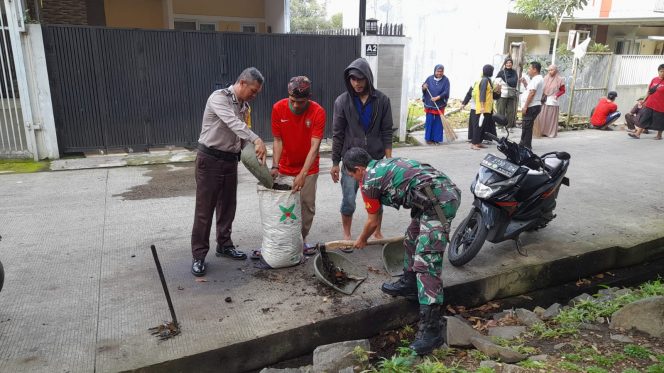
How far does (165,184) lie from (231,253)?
3002mm

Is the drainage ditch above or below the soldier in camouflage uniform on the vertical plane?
below

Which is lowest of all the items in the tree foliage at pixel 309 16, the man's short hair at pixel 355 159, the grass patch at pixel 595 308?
the grass patch at pixel 595 308

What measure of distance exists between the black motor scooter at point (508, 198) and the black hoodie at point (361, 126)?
3.14ft

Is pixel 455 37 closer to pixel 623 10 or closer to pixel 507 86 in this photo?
pixel 623 10

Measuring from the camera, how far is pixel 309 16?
43.3 m

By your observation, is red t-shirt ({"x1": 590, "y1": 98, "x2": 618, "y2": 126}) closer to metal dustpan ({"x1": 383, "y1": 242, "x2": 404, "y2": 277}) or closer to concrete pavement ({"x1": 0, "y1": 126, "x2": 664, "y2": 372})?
concrete pavement ({"x1": 0, "y1": 126, "x2": 664, "y2": 372})

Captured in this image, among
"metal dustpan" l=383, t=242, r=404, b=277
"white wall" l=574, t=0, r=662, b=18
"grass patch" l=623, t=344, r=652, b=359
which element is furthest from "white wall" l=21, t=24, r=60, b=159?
"white wall" l=574, t=0, r=662, b=18

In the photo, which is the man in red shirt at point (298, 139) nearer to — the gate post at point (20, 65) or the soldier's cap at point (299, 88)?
the soldier's cap at point (299, 88)

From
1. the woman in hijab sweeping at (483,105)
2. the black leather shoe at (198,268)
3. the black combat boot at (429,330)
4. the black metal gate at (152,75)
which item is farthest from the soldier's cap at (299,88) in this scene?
the woman in hijab sweeping at (483,105)

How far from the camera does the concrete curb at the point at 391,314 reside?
3.21 meters

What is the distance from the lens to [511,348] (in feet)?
11.2

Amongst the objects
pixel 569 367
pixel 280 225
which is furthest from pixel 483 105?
pixel 569 367

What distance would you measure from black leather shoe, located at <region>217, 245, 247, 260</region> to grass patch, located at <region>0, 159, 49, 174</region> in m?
4.60

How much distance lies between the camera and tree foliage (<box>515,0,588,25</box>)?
1759cm
